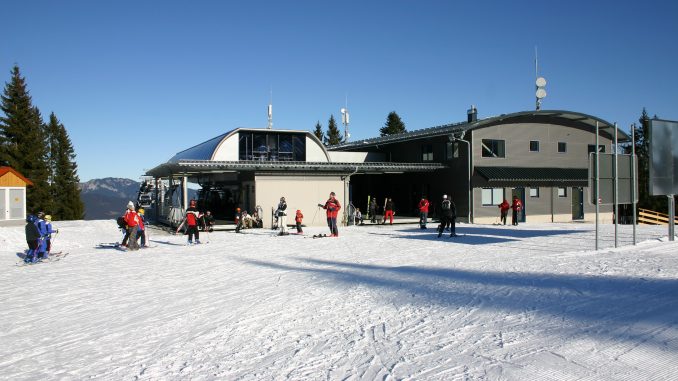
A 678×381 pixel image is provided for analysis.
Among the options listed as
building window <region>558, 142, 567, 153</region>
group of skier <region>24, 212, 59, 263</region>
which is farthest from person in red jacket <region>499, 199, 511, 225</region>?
group of skier <region>24, 212, 59, 263</region>

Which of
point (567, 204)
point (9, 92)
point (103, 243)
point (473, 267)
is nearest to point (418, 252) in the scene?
point (473, 267)

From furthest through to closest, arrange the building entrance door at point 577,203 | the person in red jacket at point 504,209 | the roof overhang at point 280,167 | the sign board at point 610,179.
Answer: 1. the building entrance door at point 577,203
2. the person in red jacket at point 504,209
3. the roof overhang at point 280,167
4. the sign board at point 610,179

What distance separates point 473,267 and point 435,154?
63.1ft

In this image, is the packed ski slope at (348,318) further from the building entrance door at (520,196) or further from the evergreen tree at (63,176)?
the evergreen tree at (63,176)

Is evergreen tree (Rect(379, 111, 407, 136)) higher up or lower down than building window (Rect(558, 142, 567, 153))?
higher up

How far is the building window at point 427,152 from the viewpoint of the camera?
29636mm

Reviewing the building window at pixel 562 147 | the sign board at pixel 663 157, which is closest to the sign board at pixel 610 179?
the sign board at pixel 663 157

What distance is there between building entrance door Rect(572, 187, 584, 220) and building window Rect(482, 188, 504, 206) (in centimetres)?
555

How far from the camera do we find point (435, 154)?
2919 centimetres

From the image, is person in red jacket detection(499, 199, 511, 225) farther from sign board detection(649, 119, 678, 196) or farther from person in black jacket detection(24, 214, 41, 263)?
person in black jacket detection(24, 214, 41, 263)

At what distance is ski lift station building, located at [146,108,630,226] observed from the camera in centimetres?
2452

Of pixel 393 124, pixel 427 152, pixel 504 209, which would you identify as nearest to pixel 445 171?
pixel 427 152

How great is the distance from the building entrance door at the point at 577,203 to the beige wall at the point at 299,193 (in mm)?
14802

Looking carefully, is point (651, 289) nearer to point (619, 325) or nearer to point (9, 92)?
point (619, 325)
